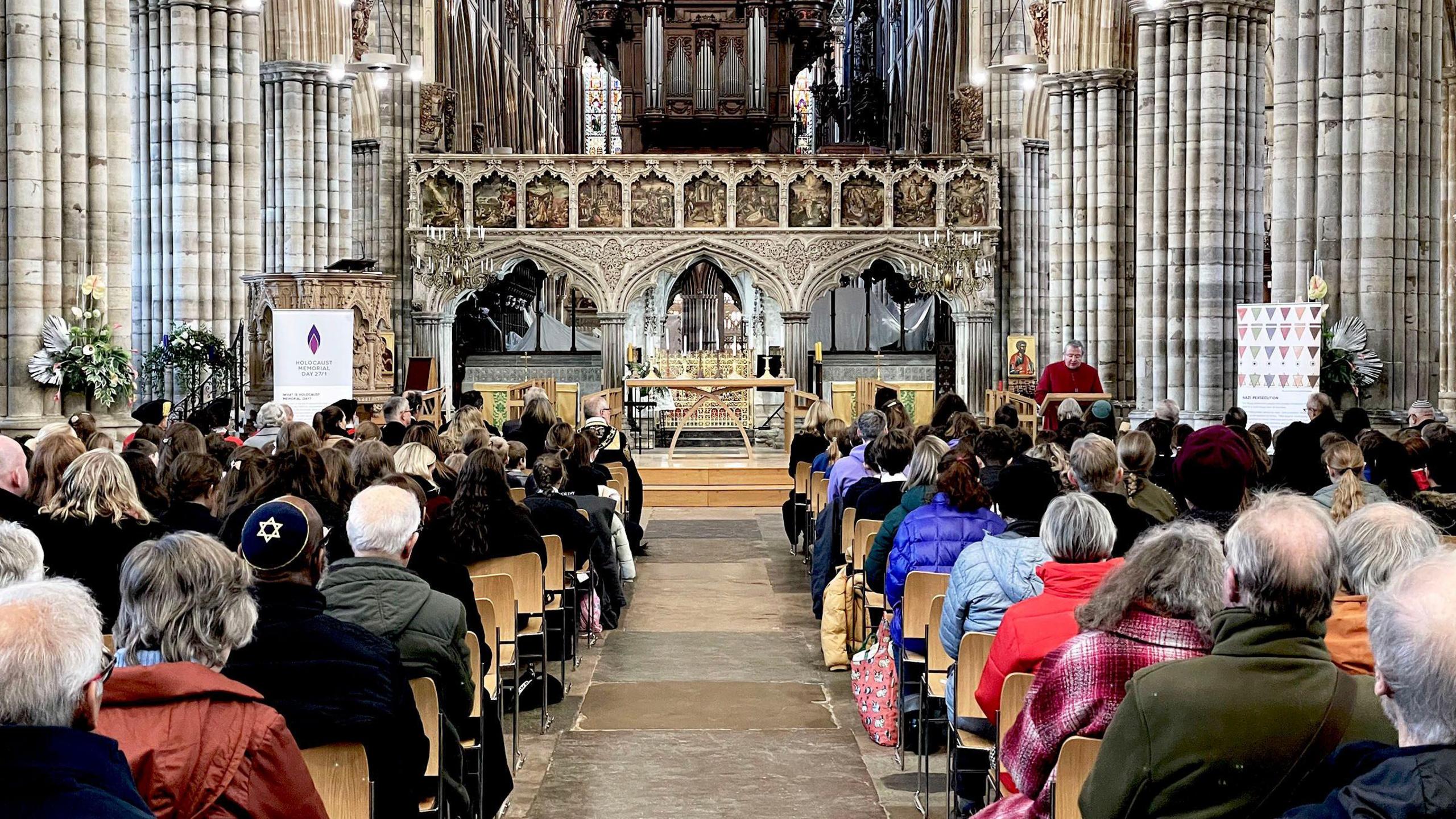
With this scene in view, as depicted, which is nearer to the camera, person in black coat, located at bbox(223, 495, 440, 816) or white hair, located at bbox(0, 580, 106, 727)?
white hair, located at bbox(0, 580, 106, 727)

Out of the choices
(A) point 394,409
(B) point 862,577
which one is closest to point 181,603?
(B) point 862,577

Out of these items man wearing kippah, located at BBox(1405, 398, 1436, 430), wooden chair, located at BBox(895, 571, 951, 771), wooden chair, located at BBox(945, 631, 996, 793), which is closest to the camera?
wooden chair, located at BBox(945, 631, 996, 793)

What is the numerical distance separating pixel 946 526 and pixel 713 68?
108 feet

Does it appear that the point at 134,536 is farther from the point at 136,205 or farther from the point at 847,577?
the point at 136,205

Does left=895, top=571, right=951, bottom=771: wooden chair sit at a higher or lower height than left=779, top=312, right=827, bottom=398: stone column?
lower

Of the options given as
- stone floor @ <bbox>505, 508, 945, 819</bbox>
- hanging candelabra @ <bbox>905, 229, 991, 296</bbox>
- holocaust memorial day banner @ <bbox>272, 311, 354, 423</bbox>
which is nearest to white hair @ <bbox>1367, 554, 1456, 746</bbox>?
stone floor @ <bbox>505, 508, 945, 819</bbox>

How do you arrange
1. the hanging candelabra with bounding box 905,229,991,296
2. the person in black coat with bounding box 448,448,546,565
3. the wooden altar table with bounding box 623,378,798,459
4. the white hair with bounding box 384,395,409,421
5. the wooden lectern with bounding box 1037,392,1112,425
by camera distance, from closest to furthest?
the person in black coat with bounding box 448,448,546,565
the white hair with bounding box 384,395,409,421
the wooden lectern with bounding box 1037,392,1112,425
the wooden altar table with bounding box 623,378,798,459
the hanging candelabra with bounding box 905,229,991,296

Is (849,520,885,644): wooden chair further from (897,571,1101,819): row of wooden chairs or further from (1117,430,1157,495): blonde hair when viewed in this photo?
(1117,430,1157,495): blonde hair

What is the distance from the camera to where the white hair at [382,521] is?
491 centimetres

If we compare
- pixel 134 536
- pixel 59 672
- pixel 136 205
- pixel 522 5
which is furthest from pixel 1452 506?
pixel 522 5

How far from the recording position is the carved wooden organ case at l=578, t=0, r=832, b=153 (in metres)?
38.5

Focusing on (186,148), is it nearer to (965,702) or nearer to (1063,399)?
(1063,399)

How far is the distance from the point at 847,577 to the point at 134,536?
4514 mm

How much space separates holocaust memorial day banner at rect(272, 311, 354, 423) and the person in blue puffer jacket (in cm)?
861
